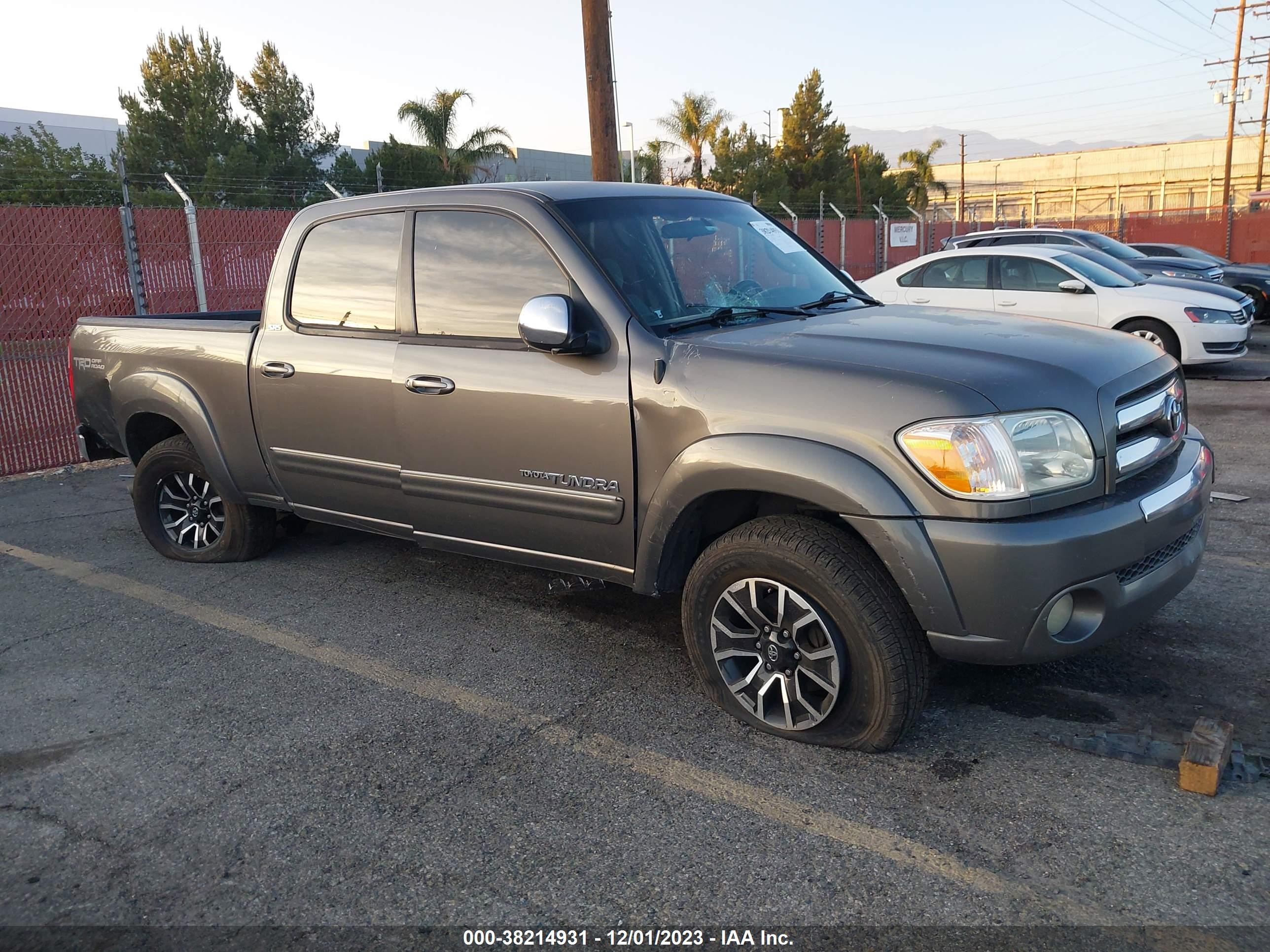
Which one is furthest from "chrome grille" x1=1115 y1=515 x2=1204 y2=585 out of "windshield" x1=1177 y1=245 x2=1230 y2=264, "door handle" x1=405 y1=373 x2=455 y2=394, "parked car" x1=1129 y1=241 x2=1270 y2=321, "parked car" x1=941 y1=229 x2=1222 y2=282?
"windshield" x1=1177 y1=245 x2=1230 y2=264

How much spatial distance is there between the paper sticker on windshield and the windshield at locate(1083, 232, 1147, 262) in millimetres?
11523

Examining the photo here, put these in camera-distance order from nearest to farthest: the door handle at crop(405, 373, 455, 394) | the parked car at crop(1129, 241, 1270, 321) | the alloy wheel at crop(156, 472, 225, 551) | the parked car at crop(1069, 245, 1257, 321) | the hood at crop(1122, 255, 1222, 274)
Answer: the door handle at crop(405, 373, 455, 394) → the alloy wheel at crop(156, 472, 225, 551) → the parked car at crop(1069, 245, 1257, 321) → the hood at crop(1122, 255, 1222, 274) → the parked car at crop(1129, 241, 1270, 321)

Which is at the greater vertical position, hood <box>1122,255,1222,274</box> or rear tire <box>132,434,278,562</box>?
hood <box>1122,255,1222,274</box>

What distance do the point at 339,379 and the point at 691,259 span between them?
66.2 inches

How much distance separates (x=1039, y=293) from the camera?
10.8 metres

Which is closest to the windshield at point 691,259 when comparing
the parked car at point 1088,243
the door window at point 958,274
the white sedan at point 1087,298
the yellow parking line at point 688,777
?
the yellow parking line at point 688,777

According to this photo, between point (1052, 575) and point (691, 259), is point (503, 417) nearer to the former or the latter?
point (691, 259)

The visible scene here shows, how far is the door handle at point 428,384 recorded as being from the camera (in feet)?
13.3

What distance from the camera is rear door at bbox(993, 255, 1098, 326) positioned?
10812 millimetres

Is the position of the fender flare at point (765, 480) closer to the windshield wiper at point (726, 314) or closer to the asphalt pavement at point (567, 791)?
the windshield wiper at point (726, 314)

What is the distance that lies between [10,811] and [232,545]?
252cm

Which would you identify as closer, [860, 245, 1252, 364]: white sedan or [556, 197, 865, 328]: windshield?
[556, 197, 865, 328]: windshield

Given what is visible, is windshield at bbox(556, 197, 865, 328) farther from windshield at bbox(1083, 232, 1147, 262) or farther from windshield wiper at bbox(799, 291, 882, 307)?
windshield at bbox(1083, 232, 1147, 262)

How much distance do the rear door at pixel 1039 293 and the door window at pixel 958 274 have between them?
0.17 meters
